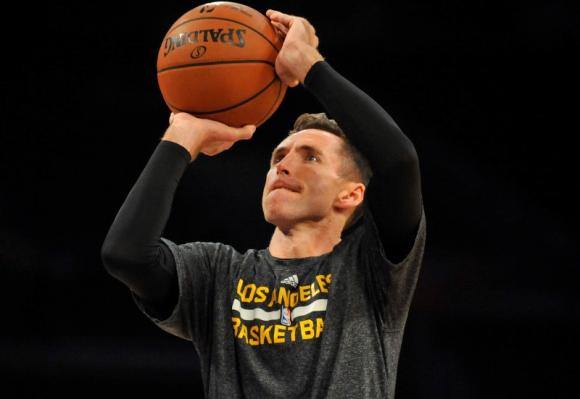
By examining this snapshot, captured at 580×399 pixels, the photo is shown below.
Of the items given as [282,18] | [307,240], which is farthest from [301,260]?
[282,18]

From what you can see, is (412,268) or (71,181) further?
(71,181)

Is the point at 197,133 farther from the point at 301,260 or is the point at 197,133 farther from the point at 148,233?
the point at 301,260

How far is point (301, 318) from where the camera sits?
1.63 meters

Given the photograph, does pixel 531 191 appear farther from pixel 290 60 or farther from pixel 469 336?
pixel 290 60

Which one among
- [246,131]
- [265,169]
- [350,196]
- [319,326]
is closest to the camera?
[319,326]

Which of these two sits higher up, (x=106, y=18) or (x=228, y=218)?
(x=106, y=18)

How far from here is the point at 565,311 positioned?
3.76m

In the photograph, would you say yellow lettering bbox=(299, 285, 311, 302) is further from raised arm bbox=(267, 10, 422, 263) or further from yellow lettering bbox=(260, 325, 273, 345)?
raised arm bbox=(267, 10, 422, 263)

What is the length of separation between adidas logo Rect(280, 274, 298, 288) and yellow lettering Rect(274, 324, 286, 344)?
11cm

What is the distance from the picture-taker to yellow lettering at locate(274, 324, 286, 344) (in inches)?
63.6

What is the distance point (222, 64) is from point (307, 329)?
639 mm

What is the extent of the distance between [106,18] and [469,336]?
2.81 meters

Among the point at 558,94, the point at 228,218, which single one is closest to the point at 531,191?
the point at 558,94

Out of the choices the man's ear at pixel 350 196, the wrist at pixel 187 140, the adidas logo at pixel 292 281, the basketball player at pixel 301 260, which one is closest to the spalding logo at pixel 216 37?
the basketball player at pixel 301 260
